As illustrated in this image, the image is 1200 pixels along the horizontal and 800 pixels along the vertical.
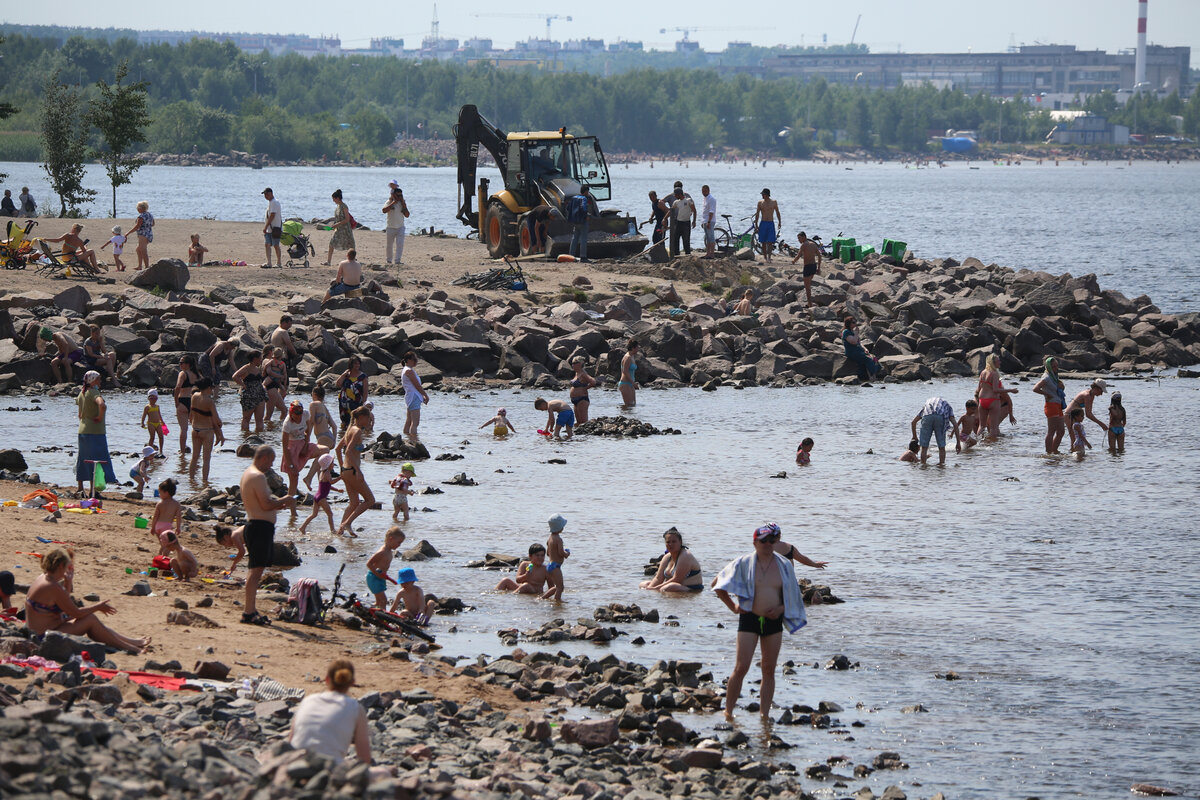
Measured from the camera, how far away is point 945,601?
14.4m

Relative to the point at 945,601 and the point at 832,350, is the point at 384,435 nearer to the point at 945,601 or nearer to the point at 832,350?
the point at 945,601

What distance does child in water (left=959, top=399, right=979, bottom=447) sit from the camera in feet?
74.8

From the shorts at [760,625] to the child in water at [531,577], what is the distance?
12.1 ft

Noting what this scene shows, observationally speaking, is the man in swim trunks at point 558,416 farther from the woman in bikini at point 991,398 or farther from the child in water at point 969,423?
the woman in bikini at point 991,398

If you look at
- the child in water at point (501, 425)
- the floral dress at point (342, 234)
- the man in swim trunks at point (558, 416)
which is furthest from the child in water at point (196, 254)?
the man in swim trunks at point (558, 416)

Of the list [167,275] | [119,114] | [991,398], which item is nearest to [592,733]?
[991,398]

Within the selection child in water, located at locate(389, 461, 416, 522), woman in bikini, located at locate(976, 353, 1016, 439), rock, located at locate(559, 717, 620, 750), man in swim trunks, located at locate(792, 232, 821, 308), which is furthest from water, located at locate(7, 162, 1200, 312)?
rock, located at locate(559, 717, 620, 750)

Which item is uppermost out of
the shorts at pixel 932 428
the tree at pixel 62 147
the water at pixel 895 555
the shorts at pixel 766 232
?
the tree at pixel 62 147

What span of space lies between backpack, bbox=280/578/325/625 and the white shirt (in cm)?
447

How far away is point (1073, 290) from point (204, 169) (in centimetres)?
13176

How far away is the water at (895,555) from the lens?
1098cm

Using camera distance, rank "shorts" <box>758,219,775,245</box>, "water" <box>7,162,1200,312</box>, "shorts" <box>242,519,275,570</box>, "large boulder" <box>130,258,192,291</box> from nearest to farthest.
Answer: "shorts" <box>242,519,275,570</box>
"large boulder" <box>130,258,192,291</box>
"shorts" <box>758,219,775,245</box>
"water" <box>7,162,1200,312</box>

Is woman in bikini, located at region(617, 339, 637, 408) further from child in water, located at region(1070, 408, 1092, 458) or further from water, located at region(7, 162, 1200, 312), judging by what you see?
water, located at region(7, 162, 1200, 312)

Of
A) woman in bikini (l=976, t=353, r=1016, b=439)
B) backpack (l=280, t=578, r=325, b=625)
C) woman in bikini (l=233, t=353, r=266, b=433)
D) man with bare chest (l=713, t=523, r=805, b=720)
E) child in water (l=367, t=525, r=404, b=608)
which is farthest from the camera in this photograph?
woman in bikini (l=976, t=353, r=1016, b=439)
